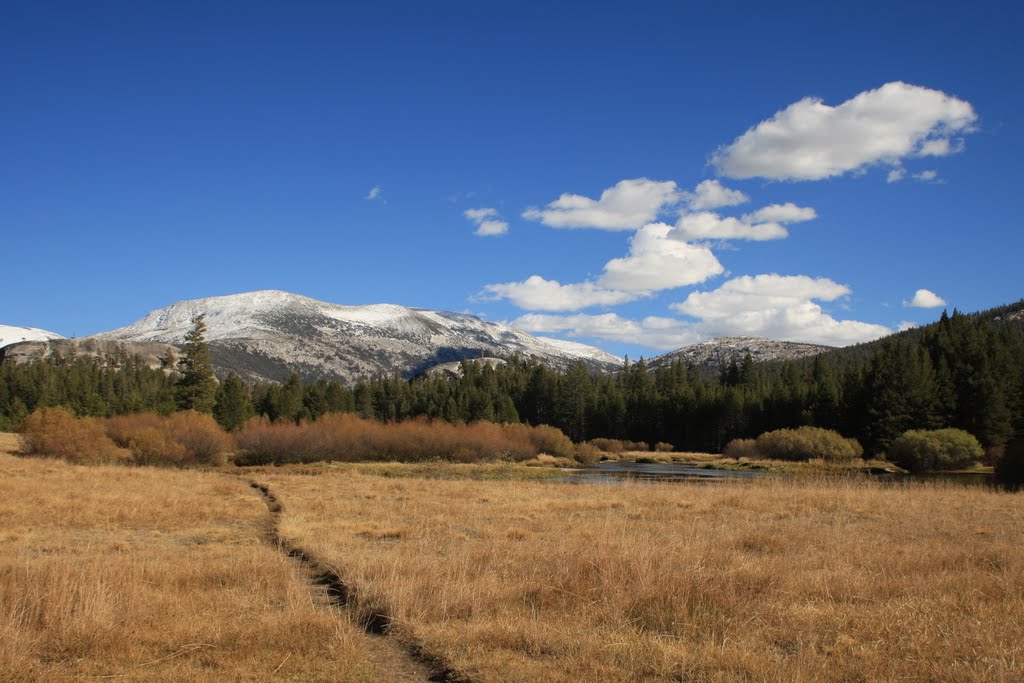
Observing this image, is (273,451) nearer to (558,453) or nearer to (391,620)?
(558,453)

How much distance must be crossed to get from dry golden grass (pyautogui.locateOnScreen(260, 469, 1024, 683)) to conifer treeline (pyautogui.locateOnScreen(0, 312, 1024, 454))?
222ft

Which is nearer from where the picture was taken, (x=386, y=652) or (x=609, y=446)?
(x=386, y=652)

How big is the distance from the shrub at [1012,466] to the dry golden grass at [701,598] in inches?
1192

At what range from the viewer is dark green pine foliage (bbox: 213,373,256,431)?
95.3m

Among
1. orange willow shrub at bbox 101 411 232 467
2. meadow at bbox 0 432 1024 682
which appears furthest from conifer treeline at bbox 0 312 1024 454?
meadow at bbox 0 432 1024 682

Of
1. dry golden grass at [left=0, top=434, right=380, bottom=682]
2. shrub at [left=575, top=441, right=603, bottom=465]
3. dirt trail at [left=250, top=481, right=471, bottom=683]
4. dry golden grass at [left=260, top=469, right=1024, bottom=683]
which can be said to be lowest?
shrub at [left=575, top=441, right=603, bottom=465]

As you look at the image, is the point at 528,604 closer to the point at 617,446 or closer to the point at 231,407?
the point at 231,407

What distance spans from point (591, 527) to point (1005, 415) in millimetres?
76138

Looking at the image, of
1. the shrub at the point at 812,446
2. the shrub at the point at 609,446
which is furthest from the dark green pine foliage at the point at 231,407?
the shrub at the point at 812,446

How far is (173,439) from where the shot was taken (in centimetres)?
6412

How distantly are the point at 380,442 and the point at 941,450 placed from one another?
5780 centimetres

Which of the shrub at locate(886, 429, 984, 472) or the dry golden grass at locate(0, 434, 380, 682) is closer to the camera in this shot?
the dry golden grass at locate(0, 434, 380, 682)

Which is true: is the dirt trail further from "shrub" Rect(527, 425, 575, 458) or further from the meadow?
"shrub" Rect(527, 425, 575, 458)

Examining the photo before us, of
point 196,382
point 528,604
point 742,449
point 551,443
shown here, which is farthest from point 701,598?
point 196,382
